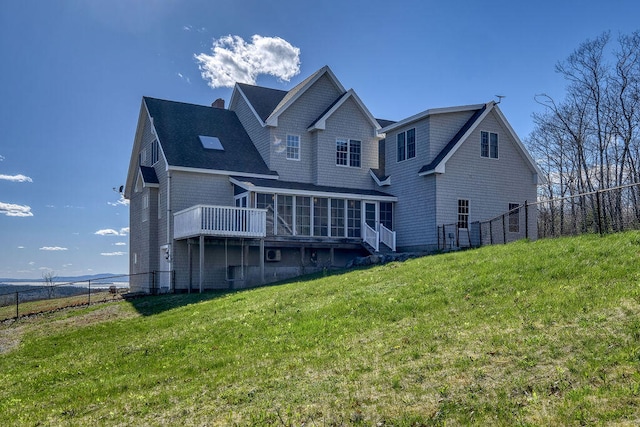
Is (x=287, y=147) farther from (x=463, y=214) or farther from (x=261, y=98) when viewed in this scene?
(x=463, y=214)

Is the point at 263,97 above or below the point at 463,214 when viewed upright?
above

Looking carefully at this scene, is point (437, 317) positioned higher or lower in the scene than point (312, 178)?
lower

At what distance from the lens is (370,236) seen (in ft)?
86.9

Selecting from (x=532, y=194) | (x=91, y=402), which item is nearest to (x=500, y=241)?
(x=532, y=194)

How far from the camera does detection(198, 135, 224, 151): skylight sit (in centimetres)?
2705

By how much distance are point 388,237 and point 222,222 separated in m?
8.29

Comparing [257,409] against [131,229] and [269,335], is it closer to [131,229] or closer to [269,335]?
[269,335]

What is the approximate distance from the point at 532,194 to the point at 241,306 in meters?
17.7

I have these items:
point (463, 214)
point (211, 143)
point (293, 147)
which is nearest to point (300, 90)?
point (293, 147)

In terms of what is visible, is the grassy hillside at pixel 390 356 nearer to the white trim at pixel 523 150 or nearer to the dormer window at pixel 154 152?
the white trim at pixel 523 150

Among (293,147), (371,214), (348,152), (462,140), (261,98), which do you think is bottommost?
(371,214)

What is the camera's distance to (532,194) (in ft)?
91.7

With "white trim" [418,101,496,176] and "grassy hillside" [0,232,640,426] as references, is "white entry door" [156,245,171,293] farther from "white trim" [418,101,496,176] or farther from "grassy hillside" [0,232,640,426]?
"white trim" [418,101,496,176]

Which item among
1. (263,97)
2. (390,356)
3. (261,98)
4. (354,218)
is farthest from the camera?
(263,97)
